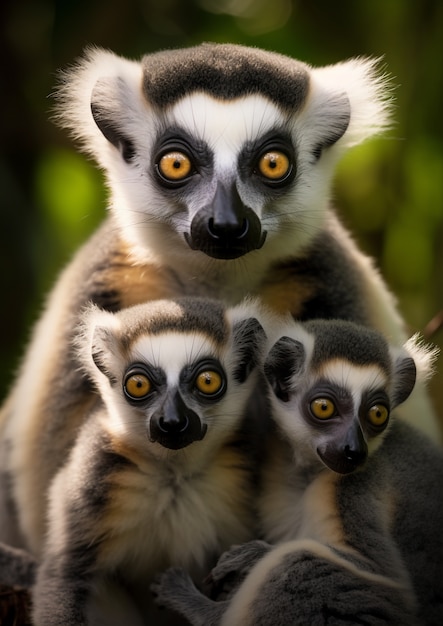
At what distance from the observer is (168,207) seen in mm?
3164

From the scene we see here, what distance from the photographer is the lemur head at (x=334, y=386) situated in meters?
2.90

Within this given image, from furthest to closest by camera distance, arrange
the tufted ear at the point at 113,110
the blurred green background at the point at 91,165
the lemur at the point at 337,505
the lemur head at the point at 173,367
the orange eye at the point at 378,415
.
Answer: the blurred green background at the point at 91,165, the tufted ear at the point at 113,110, the orange eye at the point at 378,415, the lemur head at the point at 173,367, the lemur at the point at 337,505

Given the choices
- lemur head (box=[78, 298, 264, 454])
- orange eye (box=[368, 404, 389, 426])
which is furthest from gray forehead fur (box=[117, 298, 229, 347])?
orange eye (box=[368, 404, 389, 426])

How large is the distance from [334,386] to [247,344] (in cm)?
33

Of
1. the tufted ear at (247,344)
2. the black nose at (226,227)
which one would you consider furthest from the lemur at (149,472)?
the black nose at (226,227)

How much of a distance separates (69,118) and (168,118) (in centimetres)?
55

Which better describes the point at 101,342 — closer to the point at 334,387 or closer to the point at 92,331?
the point at 92,331

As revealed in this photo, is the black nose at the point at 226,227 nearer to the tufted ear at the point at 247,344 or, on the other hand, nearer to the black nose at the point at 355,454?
the tufted ear at the point at 247,344

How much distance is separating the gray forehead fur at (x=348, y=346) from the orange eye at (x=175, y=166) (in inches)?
25.4

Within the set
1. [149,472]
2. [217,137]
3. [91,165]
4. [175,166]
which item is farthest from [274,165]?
[91,165]

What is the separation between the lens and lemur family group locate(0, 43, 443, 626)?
2789 millimetres

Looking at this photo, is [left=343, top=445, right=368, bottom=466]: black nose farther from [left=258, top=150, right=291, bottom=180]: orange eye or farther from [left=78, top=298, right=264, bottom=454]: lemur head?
[left=258, top=150, right=291, bottom=180]: orange eye

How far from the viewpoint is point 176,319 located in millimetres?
3002

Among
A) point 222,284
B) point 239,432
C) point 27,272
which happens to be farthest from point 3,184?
point 239,432
